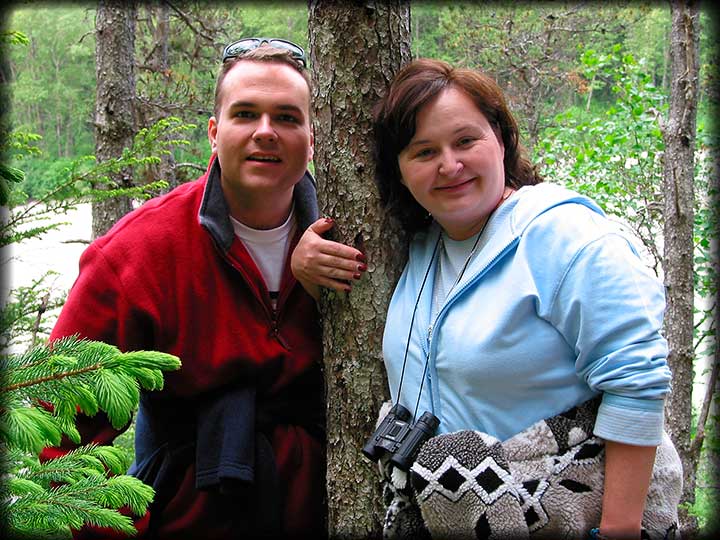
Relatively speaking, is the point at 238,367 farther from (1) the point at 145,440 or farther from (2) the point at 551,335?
(2) the point at 551,335

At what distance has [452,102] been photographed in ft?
6.18

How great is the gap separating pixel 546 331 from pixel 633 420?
29cm

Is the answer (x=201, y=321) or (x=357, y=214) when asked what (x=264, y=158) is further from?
(x=201, y=321)

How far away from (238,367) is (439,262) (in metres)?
0.77

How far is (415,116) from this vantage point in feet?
6.29

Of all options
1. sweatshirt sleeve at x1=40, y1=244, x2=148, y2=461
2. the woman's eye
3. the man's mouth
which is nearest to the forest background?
sweatshirt sleeve at x1=40, y1=244, x2=148, y2=461

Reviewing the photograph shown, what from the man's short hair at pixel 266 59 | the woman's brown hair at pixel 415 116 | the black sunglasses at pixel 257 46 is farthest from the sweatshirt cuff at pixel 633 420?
the black sunglasses at pixel 257 46

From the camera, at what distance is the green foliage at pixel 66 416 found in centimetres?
116

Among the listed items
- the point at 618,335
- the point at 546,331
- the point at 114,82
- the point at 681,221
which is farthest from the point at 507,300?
the point at 114,82

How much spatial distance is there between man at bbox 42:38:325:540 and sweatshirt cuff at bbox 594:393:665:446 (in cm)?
110

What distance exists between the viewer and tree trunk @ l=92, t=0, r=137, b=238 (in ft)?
18.0

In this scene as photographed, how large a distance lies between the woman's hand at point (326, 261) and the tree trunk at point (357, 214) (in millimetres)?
37

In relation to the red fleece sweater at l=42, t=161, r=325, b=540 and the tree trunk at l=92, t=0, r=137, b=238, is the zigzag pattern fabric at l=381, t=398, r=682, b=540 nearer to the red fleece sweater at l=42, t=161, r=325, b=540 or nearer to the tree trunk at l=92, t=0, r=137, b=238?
the red fleece sweater at l=42, t=161, r=325, b=540

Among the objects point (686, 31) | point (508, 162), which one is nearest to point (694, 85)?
point (686, 31)
